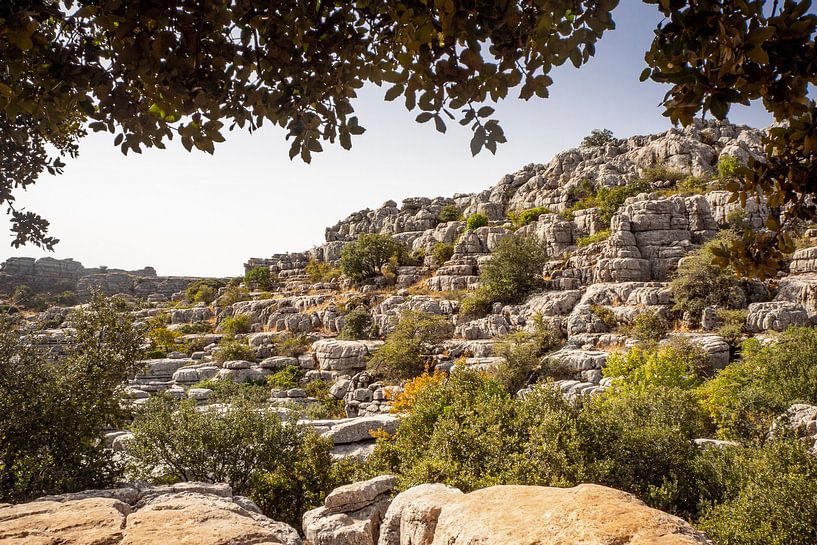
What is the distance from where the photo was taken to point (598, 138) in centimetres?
5997

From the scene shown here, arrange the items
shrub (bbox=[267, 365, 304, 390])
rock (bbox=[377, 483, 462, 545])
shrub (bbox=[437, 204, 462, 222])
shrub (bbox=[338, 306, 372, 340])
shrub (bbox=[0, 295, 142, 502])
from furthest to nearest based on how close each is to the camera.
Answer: shrub (bbox=[437, 204, 462, 222]) < shrub (bbox=[338, 306, 372, 340]) < shrub (bbox=[267, 365, 304, 390]) < shrub (bbox=[0, 295, 142, 502]) < rock (bbox=[377, 483, 462, 545])

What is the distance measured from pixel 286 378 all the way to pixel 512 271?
57.8 feet

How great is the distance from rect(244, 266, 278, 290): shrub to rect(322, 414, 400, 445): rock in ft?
126

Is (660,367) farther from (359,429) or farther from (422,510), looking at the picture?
(422,510)

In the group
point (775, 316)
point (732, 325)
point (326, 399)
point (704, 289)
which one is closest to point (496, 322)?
point (326, 399)

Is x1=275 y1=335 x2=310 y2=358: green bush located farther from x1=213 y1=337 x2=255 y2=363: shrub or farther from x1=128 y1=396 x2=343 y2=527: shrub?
x1=128 y1=396 x2=343 y2=527: shrub

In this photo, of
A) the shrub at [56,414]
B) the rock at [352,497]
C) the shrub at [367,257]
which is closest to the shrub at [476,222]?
the shrub at [367,257]

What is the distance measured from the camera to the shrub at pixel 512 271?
3138 centimetres

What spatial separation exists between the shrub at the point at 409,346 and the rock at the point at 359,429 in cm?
1044

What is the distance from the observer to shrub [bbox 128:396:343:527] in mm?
10562

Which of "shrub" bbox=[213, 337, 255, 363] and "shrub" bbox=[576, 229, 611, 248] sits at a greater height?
"shrub" bbox=[576, 229, 611, 248]

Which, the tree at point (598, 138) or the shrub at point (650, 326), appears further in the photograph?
the tree at point (598, 138)

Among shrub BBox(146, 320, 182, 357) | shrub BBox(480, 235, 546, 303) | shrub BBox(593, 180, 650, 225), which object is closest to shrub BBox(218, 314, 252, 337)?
shrub BBox(146, 320, 182, 357)

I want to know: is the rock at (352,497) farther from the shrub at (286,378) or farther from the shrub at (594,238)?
the shrub at (594,238)
